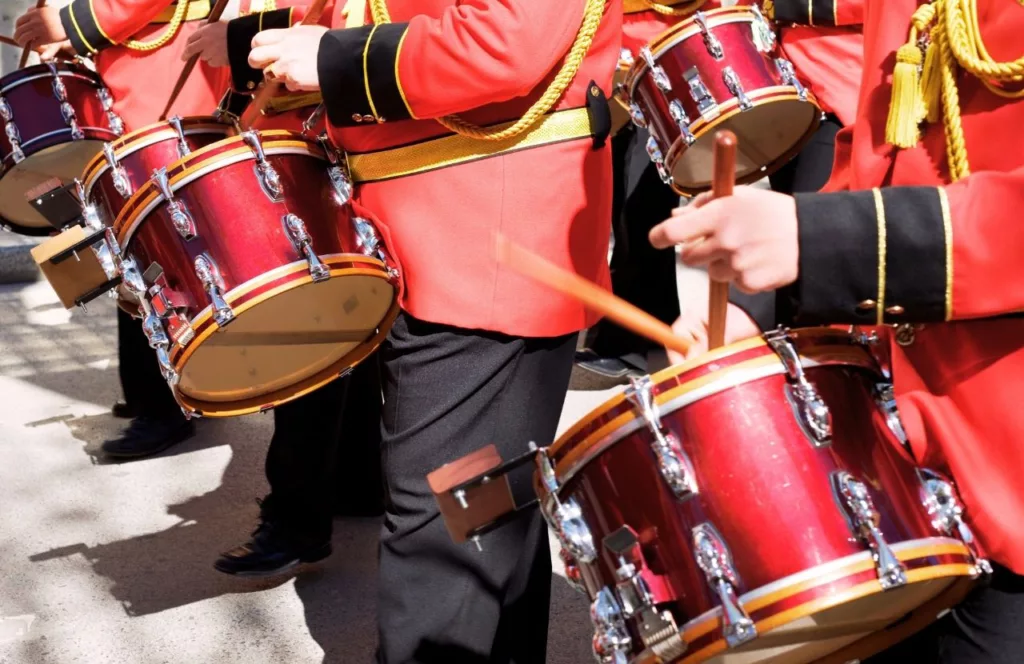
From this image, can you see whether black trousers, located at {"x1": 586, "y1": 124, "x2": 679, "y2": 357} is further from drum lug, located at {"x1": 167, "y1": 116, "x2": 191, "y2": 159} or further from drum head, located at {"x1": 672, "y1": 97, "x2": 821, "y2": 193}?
drum lug, located at {"x1": 167, "y1": 116, "x2": 191, "y2": 159}

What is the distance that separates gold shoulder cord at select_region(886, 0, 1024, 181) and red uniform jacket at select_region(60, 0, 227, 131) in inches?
85.7

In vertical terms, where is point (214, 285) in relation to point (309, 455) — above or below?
Answer: above

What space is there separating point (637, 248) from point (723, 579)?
9.79ft

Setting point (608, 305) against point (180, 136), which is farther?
point (180, 136)

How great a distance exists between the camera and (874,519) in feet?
4.48

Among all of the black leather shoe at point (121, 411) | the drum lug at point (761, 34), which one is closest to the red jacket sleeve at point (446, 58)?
the drum lug at point (761, 34)

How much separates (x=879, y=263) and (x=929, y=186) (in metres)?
0.10

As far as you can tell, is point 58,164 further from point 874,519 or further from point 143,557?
point 874,519

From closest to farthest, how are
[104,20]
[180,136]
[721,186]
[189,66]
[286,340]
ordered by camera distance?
[721,186], [286,340], [180,136], [189,66], [104,20]

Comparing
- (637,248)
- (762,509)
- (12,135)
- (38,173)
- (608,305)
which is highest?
(12,135)

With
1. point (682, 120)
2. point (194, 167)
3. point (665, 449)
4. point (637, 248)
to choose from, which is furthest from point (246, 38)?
point (637, 248)

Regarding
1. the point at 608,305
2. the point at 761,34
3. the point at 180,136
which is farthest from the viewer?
the point at 761,34

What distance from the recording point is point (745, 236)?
1.32 metres

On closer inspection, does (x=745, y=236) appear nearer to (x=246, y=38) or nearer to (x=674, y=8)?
(x=246, y=38)
